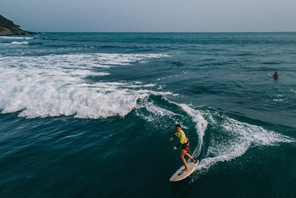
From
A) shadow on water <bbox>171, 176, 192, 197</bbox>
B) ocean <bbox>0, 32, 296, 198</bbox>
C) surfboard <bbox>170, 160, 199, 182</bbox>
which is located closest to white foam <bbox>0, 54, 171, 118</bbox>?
ocean <bbox>0, 32, 296, 198</bbox>

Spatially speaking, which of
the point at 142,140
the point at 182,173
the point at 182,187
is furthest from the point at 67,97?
the point at 182,187

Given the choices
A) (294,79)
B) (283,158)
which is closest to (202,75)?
(294,79)

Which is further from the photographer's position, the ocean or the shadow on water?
the ocean

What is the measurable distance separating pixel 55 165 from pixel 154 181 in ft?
17.9

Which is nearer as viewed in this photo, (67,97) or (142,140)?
(142,140)

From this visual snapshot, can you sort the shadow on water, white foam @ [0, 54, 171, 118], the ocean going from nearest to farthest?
the shadow on water → the ocean → white foam @ [0, 54, 171, 118]

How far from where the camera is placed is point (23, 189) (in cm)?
818

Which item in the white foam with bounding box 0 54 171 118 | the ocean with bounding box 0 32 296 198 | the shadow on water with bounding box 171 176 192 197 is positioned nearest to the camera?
the shadow on water with bounding box 171 176 192 197

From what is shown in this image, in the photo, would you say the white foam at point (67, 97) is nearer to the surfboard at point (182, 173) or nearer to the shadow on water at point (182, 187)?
the surfboard at point (182, 173)

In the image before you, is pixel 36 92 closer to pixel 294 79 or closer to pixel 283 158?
pixel 283 158

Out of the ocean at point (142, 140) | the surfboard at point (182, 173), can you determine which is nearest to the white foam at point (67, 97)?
the ocean at point (142, 140)

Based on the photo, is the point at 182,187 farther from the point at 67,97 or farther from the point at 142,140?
the point at 67,97

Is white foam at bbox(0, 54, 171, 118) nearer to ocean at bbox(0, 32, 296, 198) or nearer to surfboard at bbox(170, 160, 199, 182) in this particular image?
ocean at bbox(0, 32, 296, 198)

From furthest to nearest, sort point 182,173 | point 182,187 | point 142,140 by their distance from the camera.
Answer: point 142,140
point 182,173
point 182,187
